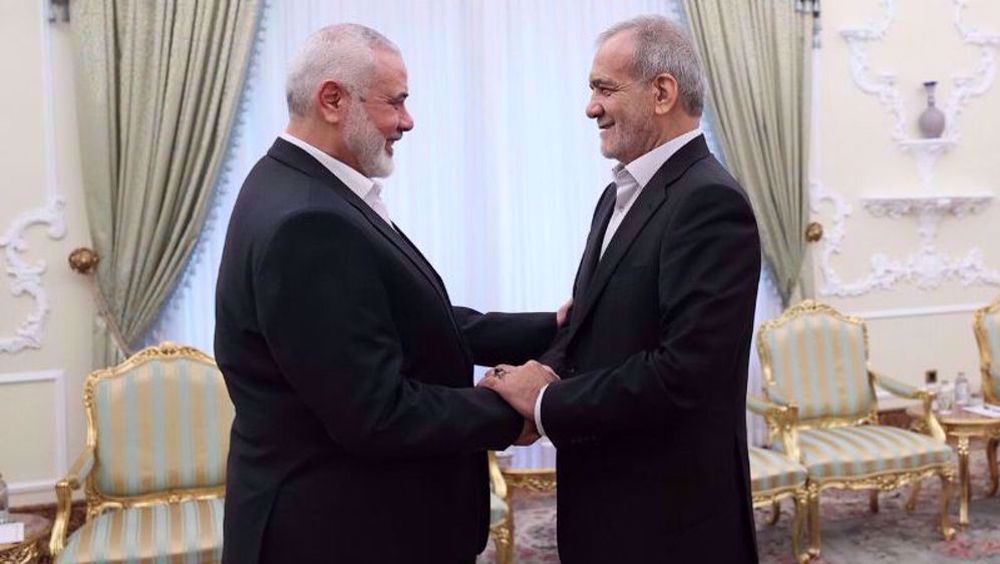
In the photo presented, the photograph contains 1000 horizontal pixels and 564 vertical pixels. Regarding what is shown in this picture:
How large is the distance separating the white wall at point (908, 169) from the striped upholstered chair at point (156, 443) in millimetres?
3570

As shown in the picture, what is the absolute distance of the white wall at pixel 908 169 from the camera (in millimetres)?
5879

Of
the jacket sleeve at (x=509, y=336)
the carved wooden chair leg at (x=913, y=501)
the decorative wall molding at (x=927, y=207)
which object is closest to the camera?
the jacket sleeve at (x=509, y=336)

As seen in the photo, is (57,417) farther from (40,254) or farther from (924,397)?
(924,397)

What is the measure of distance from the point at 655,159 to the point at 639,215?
134 millimetres

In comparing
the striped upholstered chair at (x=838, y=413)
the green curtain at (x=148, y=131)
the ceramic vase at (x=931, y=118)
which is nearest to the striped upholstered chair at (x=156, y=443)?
the green curtain at (x=148, y=131)

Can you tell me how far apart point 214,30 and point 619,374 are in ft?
11.0

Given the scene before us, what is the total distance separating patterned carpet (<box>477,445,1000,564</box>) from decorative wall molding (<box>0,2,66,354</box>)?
2239 millimetres

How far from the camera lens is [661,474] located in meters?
1.99

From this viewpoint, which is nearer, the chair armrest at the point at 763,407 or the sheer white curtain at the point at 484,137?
the chair armrest at the point at 763,407

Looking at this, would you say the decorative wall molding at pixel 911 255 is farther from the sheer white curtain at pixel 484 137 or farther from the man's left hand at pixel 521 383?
the man's left hand at pixel 521 383

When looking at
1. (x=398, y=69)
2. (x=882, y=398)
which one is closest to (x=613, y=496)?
(x=398, y=69)

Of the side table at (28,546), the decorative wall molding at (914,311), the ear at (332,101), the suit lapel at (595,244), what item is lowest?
the side table at (28,546)

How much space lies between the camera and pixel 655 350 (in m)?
1.91

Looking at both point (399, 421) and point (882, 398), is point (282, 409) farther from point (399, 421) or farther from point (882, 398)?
point (882, 398)
